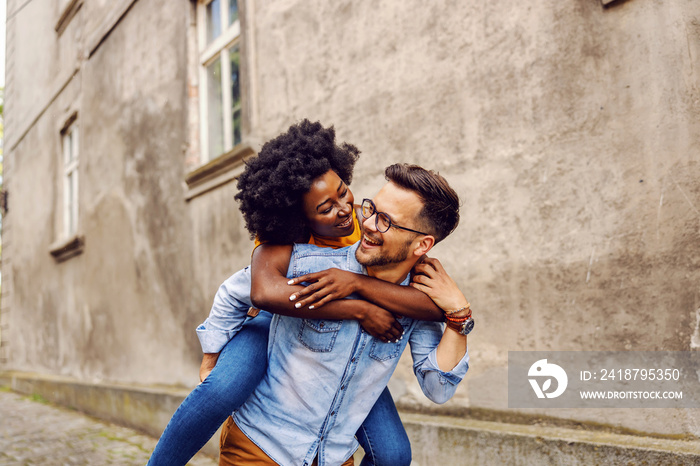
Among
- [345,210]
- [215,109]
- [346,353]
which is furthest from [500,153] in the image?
[215,109]

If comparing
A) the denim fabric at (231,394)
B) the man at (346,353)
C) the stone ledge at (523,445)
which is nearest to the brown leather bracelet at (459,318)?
the man at (346,353)

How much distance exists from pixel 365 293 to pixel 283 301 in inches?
10.4

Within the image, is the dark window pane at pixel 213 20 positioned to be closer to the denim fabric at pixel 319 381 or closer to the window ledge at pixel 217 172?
the window ledge at pixel 217 172

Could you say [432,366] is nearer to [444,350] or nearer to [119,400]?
[444,350]

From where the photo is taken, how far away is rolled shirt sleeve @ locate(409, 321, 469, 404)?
6.66 ft

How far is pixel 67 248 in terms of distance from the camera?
31.9 ft

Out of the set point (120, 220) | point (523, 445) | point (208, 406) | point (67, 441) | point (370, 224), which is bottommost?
point (67, 441)

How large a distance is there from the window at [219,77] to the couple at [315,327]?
453 cm

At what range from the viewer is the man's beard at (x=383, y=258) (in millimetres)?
2041

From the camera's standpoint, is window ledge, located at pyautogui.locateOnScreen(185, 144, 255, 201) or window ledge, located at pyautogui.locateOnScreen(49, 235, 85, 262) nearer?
window ledge, located at pyautogui.locateOnScreen(185, 144, 255, 201)

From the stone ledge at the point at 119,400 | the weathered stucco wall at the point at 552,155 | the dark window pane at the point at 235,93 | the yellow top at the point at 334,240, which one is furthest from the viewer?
the dark window pane at the point at 235,93

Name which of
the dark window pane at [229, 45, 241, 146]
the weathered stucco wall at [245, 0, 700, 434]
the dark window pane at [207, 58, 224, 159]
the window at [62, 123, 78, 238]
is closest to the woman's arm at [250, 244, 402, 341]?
the weathered stucco wall at [245, 0, 700, 434]

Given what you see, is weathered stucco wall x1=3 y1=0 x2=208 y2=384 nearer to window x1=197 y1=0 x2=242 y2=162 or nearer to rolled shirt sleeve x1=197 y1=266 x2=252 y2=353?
window x1=197 y1=0 x2=242 y2=162

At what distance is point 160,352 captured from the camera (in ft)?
23.1
